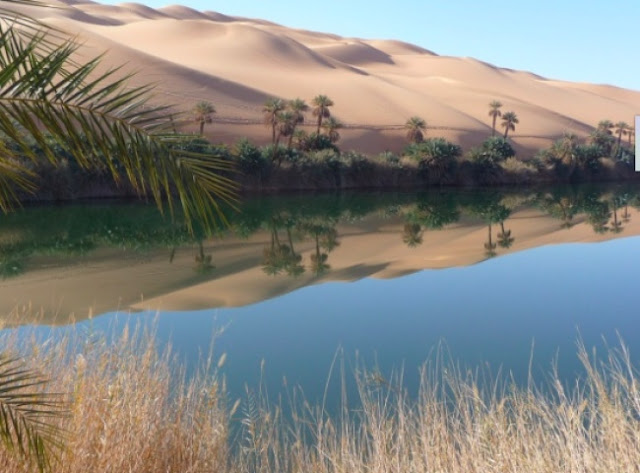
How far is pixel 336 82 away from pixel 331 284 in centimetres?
6762

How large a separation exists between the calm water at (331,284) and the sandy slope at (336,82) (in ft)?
93.8

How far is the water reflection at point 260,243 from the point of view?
16125 mm

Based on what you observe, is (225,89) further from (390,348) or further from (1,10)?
(1,10)

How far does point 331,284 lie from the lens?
16.8 metres

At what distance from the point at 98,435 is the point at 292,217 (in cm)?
2554

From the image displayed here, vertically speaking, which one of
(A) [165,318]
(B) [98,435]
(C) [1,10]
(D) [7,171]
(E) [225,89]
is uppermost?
(E) [225,89]

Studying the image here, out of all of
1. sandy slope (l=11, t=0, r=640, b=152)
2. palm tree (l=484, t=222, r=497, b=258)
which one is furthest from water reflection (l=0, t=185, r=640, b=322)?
sandy slope (l=11, t=0, r=640, b=152)

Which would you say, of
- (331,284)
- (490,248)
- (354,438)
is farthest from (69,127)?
(490,248)

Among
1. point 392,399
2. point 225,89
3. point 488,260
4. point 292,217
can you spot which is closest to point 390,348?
point 392,399

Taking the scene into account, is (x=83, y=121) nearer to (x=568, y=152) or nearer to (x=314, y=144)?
(x=314, y=144)

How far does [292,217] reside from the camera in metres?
29.8

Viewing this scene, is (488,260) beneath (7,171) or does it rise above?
beneath

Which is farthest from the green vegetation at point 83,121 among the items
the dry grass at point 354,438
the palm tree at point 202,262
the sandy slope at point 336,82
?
the sandy slope at point 336,82

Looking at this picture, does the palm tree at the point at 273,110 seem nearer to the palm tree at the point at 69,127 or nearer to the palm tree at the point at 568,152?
the palm tree at the point at 568,152
